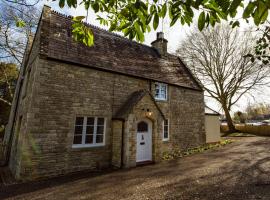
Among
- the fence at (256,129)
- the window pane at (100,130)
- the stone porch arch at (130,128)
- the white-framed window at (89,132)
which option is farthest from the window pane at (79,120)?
the fence at (256,129)

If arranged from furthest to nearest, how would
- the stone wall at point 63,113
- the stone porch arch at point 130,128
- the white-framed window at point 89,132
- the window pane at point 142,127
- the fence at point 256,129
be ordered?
the fence at point 256,129, the window pane at point 142,127, the stone porch arch at point 130,128, the white-framed window at point 89,132, the stone wall at point 63,113

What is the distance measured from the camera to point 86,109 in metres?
10.0

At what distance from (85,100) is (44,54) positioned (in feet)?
10.1

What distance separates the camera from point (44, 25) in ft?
34.2

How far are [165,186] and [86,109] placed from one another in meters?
5.69

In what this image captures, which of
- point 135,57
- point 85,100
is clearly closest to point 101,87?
point 85,100

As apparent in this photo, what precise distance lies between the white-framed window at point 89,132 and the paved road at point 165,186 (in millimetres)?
2027

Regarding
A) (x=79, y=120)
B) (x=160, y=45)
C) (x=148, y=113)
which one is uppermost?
(x=160, y=45)

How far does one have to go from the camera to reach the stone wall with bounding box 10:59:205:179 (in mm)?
8367

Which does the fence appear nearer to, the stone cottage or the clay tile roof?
the clay tile roof

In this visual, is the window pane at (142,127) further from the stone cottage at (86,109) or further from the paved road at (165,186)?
the paved road at (165,186)

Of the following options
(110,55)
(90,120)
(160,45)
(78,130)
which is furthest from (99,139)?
(160,45)

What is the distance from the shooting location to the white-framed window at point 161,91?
13664mm

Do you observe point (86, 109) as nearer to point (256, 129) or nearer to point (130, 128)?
point (130, 128)
